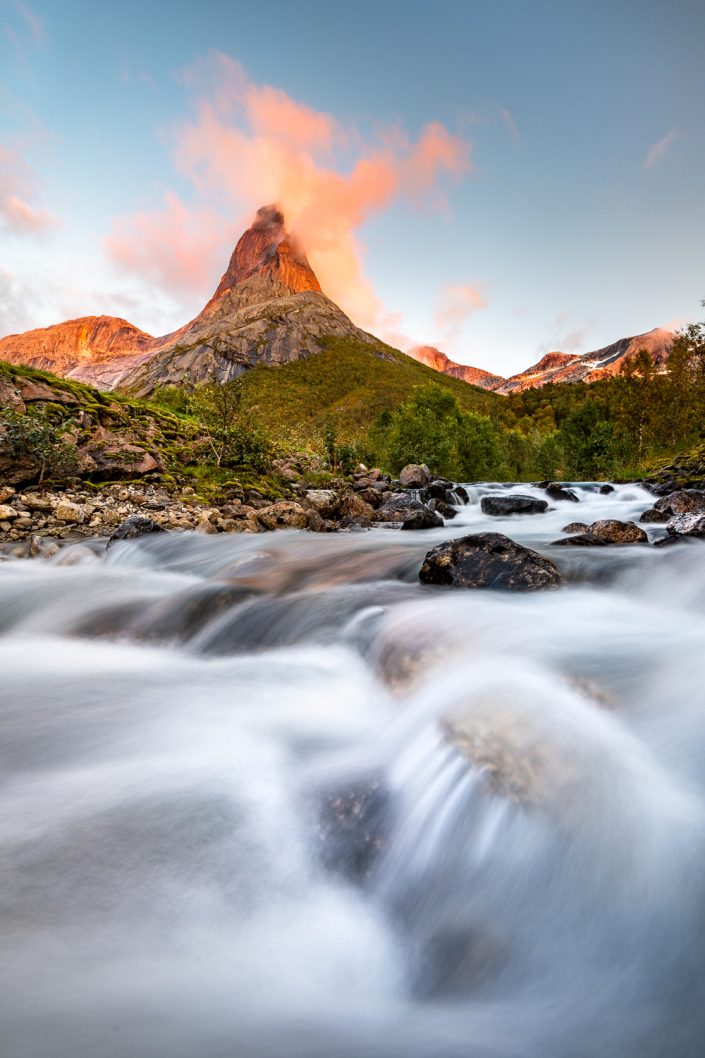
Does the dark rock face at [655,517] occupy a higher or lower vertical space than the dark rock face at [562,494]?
lower

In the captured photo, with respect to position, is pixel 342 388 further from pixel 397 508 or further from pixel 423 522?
pixel 423 522

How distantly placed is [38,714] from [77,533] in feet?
31.8

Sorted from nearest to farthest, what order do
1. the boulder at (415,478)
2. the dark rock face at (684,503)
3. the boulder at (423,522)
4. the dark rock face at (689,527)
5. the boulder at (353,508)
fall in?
the dark rock face at (689,527) < the dark rock face at (684,503) < the boulder at (423,522) < the boulder at (353,508) < the boulder at (415,478)

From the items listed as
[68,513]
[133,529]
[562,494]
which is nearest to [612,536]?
[133,529]

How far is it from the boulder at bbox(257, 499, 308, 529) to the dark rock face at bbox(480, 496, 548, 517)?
8.46 metres

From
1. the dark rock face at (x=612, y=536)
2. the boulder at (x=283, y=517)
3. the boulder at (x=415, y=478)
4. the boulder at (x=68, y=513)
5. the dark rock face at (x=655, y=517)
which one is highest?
the boulder at (x=415, y=478)

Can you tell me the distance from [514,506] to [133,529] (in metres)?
14.7

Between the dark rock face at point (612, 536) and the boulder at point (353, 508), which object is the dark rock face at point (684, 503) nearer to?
the dark rock face at point (612, 536)

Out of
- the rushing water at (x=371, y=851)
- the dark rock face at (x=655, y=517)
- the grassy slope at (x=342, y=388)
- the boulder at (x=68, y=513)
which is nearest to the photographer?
the rushing water at (x=371, y=851)

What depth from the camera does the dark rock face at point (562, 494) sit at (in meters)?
22.3

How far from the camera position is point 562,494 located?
22953 millimetres

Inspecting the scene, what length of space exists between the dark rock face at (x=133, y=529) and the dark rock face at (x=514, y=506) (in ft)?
43.8

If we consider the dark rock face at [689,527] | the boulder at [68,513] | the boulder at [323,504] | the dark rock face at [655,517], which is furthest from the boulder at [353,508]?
the dark rock face at [689,527]

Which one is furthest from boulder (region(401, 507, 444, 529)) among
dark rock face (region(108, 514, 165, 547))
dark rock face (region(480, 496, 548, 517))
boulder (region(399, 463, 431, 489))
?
boulder (region(399, 463, 431, 489))
